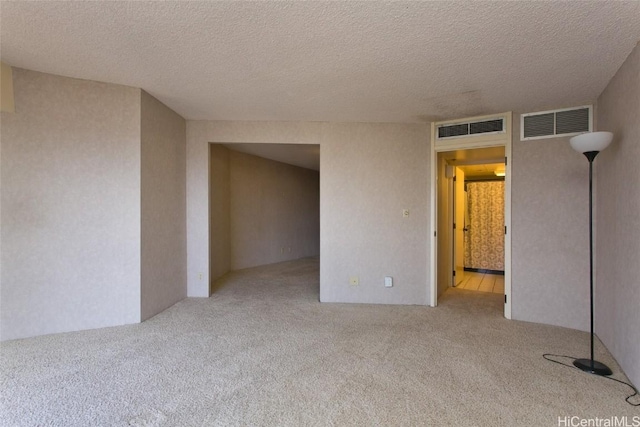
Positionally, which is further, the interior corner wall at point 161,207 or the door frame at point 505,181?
the door frame at point 505,181

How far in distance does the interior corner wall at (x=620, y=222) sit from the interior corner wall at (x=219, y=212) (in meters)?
5.04

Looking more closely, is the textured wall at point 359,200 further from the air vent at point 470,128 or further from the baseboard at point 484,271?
the baseboard at point 484,271

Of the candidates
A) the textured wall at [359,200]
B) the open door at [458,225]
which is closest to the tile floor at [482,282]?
the open door at [458,225]

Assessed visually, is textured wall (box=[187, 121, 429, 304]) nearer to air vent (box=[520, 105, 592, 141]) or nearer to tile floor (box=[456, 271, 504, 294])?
air vent (box=[520, 105, 592, 141])

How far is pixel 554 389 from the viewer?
2.12 metres

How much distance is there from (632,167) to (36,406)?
4.30 m

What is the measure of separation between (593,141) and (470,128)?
1580 mm

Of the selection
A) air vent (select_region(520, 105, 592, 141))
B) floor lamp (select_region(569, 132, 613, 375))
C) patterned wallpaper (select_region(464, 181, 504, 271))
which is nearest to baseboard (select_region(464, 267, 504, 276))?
patterned wallpaper (select_region(464, 181, 504, 271))

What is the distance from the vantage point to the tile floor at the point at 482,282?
5004 millimetres

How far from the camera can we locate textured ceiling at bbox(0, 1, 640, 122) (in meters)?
1.88

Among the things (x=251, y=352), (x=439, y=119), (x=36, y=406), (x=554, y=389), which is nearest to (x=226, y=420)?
(x=251, y=352)

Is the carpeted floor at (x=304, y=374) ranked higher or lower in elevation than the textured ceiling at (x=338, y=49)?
lower

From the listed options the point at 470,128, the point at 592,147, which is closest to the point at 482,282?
the point at 470,128

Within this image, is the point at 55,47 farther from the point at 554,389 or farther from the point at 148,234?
the point at 554,389
